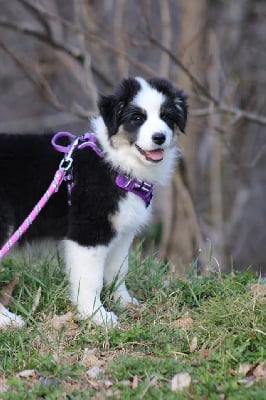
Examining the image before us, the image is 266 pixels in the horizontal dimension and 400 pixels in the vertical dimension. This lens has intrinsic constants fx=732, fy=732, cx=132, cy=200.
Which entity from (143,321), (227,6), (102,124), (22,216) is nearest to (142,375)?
(143,321)

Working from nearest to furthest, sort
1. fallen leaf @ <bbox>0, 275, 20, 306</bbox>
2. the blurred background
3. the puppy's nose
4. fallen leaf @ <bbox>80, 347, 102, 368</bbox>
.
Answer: fallen leaf @ <bbox>80, 347, 102, 368</bbox> → the puppy's nose → fallen leaf @ <bbox>0, 275, 20, 306</bbox> → the blurred background

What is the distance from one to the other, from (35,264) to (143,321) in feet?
4.63

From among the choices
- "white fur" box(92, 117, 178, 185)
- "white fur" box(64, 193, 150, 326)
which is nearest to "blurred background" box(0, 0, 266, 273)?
"white fur" box(92, 117, 178, 185)

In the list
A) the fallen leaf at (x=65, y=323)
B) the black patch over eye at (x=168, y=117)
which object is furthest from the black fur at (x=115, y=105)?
the fallen leaf at (x=65, y=323)

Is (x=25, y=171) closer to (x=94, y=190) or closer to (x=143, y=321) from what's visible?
(x=94, y=190)

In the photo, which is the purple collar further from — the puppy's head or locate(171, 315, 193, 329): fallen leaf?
locate(171, 315, 193, 329): fallen leaf

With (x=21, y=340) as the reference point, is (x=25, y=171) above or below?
above

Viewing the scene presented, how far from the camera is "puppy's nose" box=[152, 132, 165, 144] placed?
507cm

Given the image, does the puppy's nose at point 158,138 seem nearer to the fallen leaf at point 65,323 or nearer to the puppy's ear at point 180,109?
the puppy's ear at point 180,109

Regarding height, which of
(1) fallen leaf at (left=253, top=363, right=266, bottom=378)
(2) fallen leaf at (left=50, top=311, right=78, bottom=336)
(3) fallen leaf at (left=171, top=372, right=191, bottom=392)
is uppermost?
(1) fallen leaf at (left=253, top=363, right=266, bottom=378)

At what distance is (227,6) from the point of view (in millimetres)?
13695

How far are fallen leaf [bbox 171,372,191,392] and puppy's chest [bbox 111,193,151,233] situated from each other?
1.30m

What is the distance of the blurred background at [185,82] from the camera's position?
376 inches

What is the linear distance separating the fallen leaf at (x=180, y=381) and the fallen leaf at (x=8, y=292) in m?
1.71
